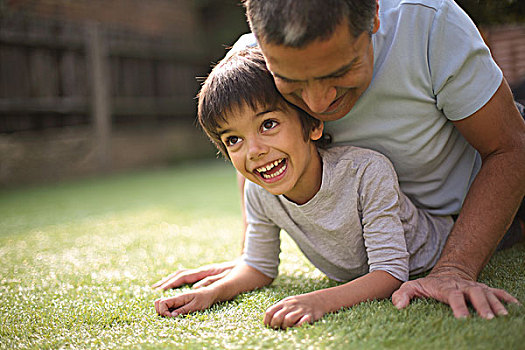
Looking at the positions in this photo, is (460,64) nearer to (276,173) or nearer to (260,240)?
(276,173)

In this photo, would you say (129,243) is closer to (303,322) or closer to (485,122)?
(303,322)

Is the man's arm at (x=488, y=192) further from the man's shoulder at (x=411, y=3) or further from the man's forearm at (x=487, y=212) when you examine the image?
the man's shoulder at (x=411, y=3)

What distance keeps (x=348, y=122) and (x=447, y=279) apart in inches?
23.5

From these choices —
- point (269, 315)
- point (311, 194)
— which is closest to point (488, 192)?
point (311, 194)

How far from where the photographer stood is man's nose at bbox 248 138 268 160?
1.46 meters

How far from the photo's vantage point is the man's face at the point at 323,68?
1.22 metres

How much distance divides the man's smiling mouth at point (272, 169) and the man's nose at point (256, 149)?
49 millimetres

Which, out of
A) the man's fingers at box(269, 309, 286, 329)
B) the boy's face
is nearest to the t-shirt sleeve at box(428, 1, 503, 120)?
the boy's face

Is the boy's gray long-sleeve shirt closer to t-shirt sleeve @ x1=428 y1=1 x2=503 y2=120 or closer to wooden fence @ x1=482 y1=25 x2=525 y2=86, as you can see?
t-shirt sleeve @ x1=428 y1=1 x2=503 y2=120

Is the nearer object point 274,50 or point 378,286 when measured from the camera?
point 274,50

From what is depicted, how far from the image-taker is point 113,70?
6.89 metres

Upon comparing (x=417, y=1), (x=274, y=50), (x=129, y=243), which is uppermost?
(x=417, y=1)

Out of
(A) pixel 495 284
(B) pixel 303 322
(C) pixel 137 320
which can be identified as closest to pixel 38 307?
(C) pixel 137 320

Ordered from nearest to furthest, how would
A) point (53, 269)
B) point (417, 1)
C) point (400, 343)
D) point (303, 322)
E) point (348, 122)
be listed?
point (400, 343) → point (303, 322) → point (417, 1) → point (348, 122) → point (53, 269)
